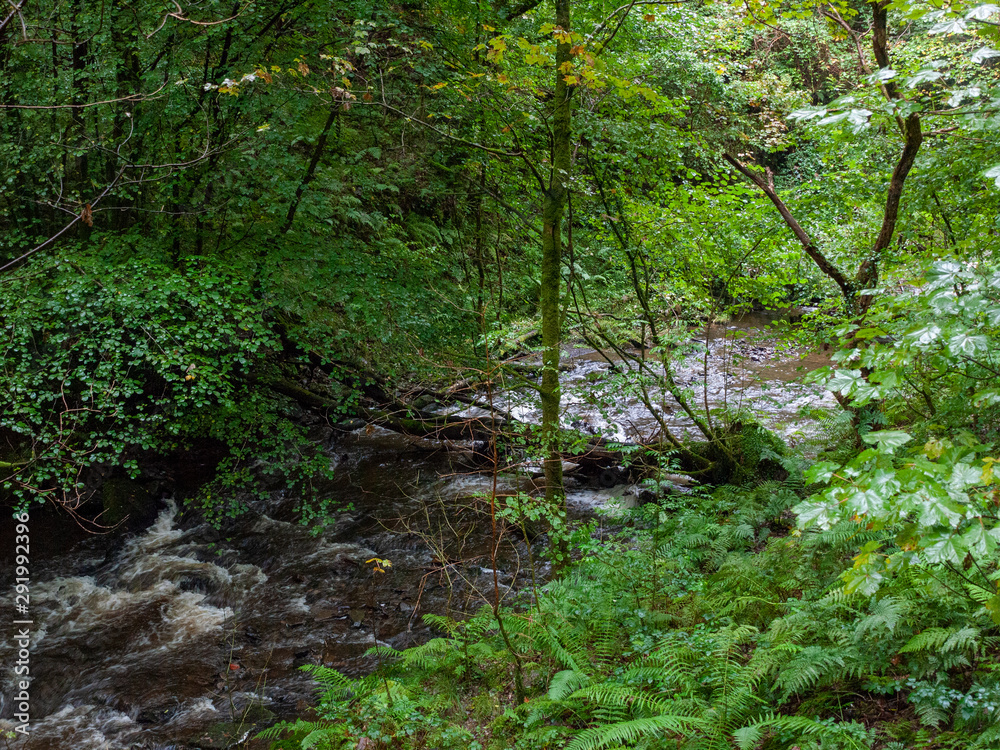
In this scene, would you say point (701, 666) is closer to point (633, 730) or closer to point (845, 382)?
point (633, 730)

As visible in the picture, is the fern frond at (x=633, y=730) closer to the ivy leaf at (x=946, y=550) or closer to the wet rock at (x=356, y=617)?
the ivy leaf at (x=946, y=550)

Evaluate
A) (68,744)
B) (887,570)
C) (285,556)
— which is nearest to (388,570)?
(285,556)

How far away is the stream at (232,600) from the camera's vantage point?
5750 mm

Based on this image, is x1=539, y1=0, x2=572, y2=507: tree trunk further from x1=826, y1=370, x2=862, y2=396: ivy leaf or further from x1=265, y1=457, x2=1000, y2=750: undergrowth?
x1=826, y1=370, x2=862, y2=396: ivy leaf

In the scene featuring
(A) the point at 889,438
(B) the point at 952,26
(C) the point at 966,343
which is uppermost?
(B) the point at 952,26

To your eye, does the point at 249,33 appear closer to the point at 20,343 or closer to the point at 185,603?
the point at 20,343

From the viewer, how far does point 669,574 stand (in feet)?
19.4
